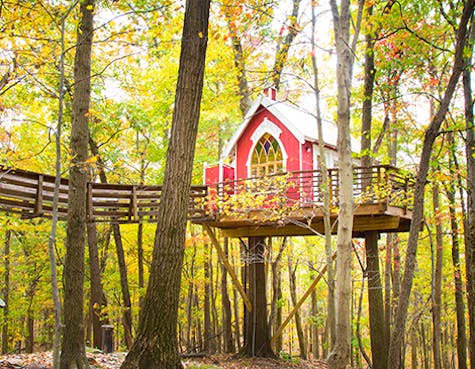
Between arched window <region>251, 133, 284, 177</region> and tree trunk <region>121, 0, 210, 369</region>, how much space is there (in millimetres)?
7158

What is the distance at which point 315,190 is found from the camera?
11547mm

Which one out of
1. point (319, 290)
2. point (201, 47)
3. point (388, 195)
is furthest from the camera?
point (319, 290)

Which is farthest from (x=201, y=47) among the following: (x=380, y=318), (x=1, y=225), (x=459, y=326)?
A: (x=459, y=326)

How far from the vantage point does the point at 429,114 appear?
1575cm

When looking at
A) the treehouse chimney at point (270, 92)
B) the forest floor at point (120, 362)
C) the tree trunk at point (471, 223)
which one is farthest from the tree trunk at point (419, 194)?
the treehouse chimney at point (270, 92)

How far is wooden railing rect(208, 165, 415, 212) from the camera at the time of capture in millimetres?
10258

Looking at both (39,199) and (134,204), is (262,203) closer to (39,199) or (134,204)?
(134,204)

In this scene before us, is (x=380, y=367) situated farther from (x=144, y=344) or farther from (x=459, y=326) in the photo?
(x=144, y=344)

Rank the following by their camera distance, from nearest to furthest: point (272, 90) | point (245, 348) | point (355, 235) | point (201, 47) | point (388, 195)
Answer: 1. point (201, 47)
2. point (388, 195)
3. point (355, 235)
4. point (245, 348)
5. point (272, 90)

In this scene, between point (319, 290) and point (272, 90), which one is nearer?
point (272, 90)

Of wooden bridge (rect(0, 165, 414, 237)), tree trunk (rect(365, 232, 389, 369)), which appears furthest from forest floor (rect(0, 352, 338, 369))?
wooden bridge (rect(0, 165, 414, 237))

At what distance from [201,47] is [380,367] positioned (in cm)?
827

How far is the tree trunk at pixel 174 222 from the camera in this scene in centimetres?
523

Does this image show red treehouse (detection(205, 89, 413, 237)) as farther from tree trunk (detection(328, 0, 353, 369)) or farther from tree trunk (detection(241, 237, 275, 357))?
tree trunk (detection(328, 0, 353, 369))
